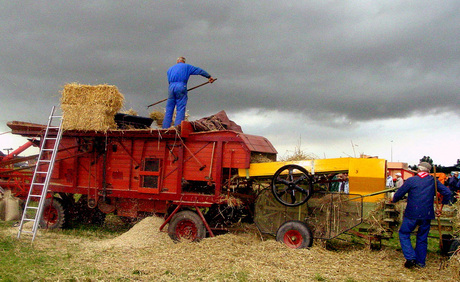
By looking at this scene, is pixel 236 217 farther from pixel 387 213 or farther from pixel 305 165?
pixel 387 213

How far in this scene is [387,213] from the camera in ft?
26.9

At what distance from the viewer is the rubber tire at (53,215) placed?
37.6ft

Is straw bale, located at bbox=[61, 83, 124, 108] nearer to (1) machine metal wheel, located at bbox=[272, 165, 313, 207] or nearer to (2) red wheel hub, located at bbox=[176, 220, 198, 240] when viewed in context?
(2) red wheel hub, located at bbox=[176, 220, 198, 240]

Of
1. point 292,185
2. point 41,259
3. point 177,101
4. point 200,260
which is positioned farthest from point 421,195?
point 41,259

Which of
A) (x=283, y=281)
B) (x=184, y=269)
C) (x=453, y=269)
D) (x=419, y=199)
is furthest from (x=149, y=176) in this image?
(x=453, y=269)

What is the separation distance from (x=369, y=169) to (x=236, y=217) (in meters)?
3.69

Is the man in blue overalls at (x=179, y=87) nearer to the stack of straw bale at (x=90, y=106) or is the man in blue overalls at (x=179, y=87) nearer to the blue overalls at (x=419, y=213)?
the stack of straw bale at (x=90, y=106)

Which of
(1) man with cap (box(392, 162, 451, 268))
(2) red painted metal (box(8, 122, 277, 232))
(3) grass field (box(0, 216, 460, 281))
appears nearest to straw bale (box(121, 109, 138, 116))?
(2) red painted metal (box(8, 122, 277, 232))

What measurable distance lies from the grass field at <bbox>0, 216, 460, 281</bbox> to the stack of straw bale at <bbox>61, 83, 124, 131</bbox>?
2838 millimetres

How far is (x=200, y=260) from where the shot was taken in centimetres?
750

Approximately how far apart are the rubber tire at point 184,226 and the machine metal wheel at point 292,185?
6.80ft

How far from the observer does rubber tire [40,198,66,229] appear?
451 inches

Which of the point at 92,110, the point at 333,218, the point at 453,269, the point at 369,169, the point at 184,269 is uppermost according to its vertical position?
the point at 92,110

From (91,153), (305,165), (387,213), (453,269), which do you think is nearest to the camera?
(453,269)
